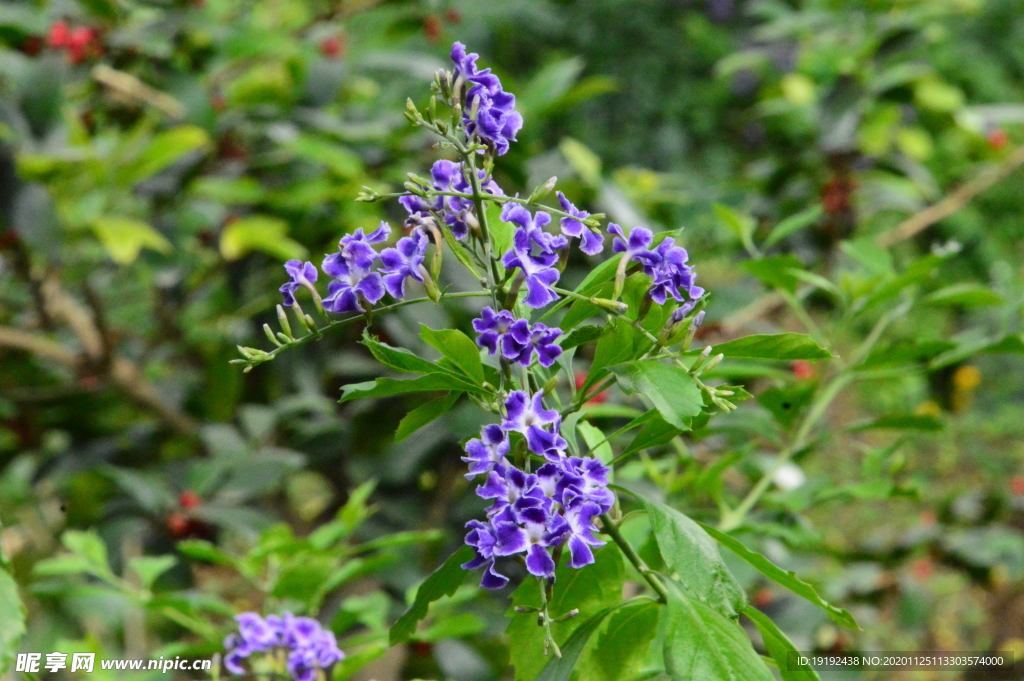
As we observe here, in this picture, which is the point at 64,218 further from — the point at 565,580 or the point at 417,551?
the point at 565,580

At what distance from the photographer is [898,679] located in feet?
9.32

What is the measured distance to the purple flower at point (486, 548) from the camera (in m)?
0.50

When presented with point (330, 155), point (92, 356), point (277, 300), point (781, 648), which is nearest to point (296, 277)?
point (781, 648)

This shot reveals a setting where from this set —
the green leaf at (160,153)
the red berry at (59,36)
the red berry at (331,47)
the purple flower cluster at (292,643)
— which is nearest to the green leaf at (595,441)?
the purple flower cluster at (292,643)

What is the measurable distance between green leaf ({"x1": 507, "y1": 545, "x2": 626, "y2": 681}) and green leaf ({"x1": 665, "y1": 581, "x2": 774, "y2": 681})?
0.05 m

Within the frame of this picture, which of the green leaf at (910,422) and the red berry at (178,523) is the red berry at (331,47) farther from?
the green leaf at (910,422)

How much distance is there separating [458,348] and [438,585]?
16 cm

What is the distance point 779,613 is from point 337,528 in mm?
852

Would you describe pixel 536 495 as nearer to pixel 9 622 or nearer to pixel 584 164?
pixel 9 622

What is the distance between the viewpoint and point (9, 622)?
0.54m

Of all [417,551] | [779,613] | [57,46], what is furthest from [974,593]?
[57,46]

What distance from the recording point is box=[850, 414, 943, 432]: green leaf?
86 centimetres

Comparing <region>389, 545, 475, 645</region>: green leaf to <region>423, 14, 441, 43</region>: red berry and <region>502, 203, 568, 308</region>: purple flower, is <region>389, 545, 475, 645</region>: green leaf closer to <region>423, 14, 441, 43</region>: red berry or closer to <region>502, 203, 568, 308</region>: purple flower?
<region>502, 203, 568, 308</region>: purple flower

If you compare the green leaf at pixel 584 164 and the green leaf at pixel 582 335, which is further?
the green leaf at pixel 584 164
